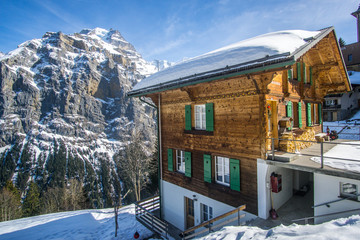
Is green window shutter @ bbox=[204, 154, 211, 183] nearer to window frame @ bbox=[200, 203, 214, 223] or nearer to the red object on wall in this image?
window frame @ bbox=[200, 203, 214, 223]

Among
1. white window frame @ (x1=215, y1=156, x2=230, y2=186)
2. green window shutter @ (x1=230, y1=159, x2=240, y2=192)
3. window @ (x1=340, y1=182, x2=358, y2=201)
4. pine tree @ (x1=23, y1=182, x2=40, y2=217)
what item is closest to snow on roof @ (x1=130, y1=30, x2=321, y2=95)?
green window shutter @ (x1=230, y1=159, x2=240, y2=192)

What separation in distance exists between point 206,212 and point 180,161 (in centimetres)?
309

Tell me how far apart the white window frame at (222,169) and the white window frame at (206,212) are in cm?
159

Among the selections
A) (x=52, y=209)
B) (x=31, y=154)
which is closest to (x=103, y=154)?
(x=31, y=154)

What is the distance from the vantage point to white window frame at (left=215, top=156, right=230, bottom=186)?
9.02 m

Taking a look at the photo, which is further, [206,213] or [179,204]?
[179,204]

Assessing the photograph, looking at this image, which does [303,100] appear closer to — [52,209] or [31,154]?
[52,209]

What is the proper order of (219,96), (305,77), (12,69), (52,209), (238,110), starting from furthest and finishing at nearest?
(12,69), (52,209), (305,77), (219,96), (238,110)

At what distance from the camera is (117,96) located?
5162 inches

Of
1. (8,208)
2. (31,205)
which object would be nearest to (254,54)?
(8,208)

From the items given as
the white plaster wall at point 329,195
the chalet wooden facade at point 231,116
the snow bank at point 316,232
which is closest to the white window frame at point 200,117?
the chalet wooden facade at point 231,116

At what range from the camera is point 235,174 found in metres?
8.38

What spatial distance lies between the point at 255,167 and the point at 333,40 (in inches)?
293

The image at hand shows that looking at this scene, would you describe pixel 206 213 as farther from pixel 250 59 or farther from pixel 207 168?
pixel 250 59
